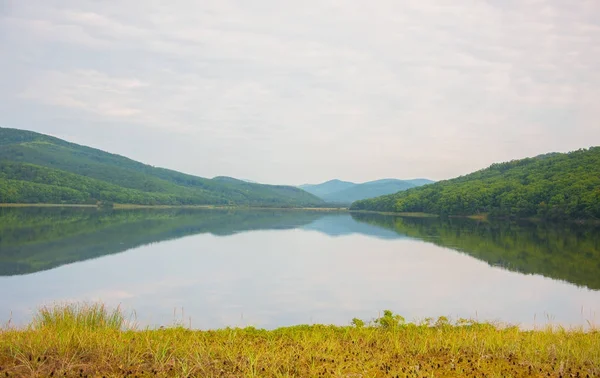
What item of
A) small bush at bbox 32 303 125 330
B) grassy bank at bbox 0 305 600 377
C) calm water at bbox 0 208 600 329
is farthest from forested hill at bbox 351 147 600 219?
small bush at bbox 32 303 125 330

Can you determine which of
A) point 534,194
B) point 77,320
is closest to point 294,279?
point 77,320

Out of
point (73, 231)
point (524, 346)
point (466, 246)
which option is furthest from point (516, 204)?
point (524, 346)

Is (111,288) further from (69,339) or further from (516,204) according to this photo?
(516,204)

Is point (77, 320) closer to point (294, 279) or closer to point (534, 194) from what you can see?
point (294, 279)

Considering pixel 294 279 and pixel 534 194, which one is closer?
pixel 294 279

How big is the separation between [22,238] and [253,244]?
24.4 meters

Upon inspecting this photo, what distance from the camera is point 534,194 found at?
4395 inches

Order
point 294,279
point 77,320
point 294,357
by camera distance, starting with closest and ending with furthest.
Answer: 1. point 294,357
2. point 77,320
3. point 294,279

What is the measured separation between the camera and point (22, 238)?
49.3 meters

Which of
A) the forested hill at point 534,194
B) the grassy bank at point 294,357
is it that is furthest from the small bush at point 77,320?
the forested hill at point 534,194

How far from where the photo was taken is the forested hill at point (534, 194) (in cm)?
9600

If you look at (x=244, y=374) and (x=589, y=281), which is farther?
(x=589, y=281)

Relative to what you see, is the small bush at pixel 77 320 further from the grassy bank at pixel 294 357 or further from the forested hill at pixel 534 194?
the forested hill at pixel 534 194

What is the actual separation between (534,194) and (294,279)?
3842 inches
